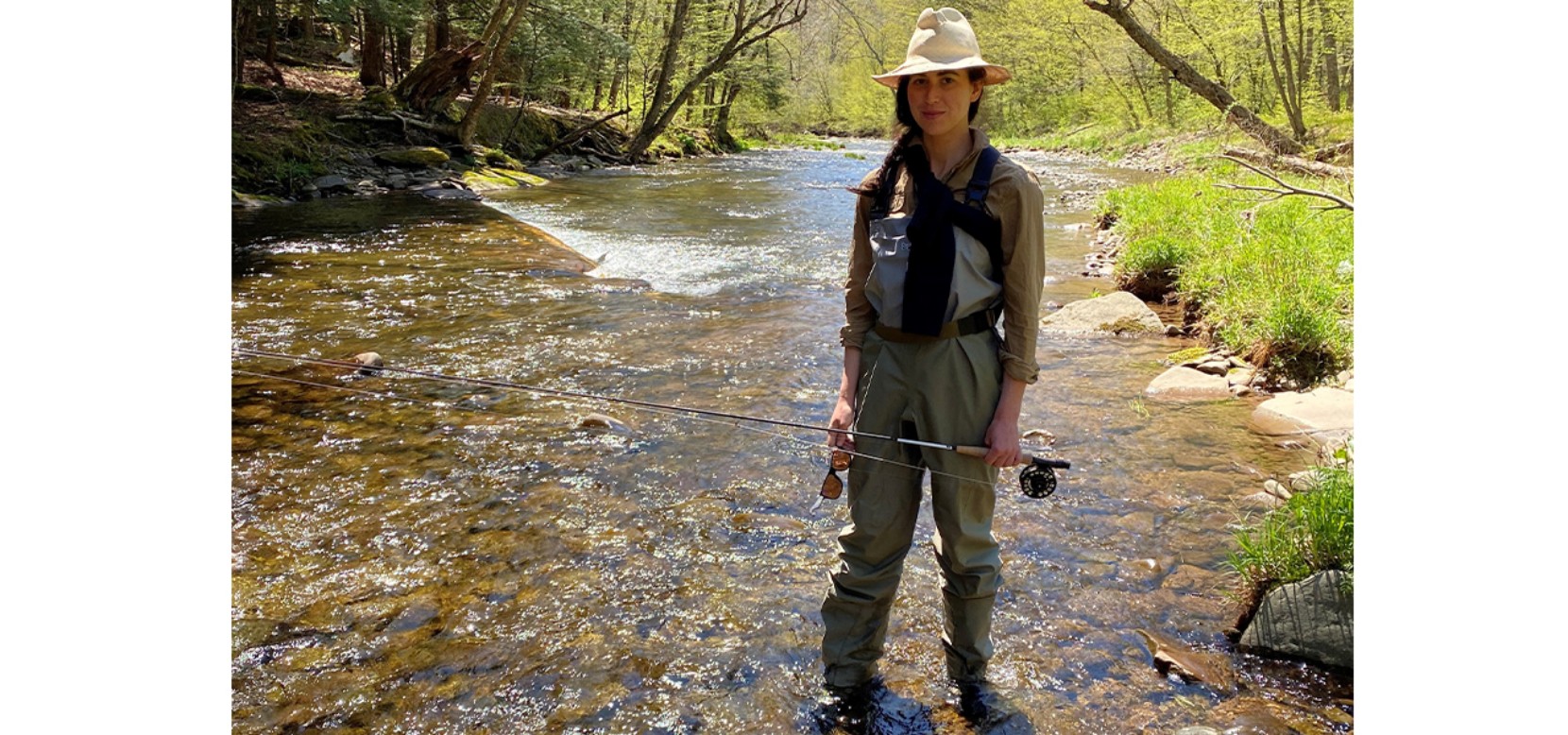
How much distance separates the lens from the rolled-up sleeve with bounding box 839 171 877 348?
2795 millimetres

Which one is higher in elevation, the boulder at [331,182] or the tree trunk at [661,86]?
the tree trunk at [661,86]

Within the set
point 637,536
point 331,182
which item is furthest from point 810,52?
point 637,536

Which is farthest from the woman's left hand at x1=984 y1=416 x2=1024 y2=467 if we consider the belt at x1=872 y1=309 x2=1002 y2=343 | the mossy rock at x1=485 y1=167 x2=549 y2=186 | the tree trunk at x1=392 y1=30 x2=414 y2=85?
the tree trunk at x1=392 y1=30 x2=414 y2=85

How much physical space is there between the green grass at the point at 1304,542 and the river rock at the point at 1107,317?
4532 millimetres

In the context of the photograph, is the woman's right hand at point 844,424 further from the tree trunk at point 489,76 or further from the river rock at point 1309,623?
the tree trunk at point 489,76

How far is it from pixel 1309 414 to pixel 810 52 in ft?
192

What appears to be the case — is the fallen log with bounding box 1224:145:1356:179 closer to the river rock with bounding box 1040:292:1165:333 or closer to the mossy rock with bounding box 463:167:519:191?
the river rock with bounding box 1040:292:1165:333

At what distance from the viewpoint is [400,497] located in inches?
178

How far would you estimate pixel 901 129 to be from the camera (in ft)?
9.02

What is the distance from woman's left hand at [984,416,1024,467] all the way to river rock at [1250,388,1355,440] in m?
3.22

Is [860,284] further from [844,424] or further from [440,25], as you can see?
[440,25]

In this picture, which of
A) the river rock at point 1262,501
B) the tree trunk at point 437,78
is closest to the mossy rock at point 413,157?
the tree trunk at point 437,78

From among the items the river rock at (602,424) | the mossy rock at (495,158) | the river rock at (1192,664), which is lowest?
the river rock at (1192,664)

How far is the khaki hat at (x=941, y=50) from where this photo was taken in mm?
2512
